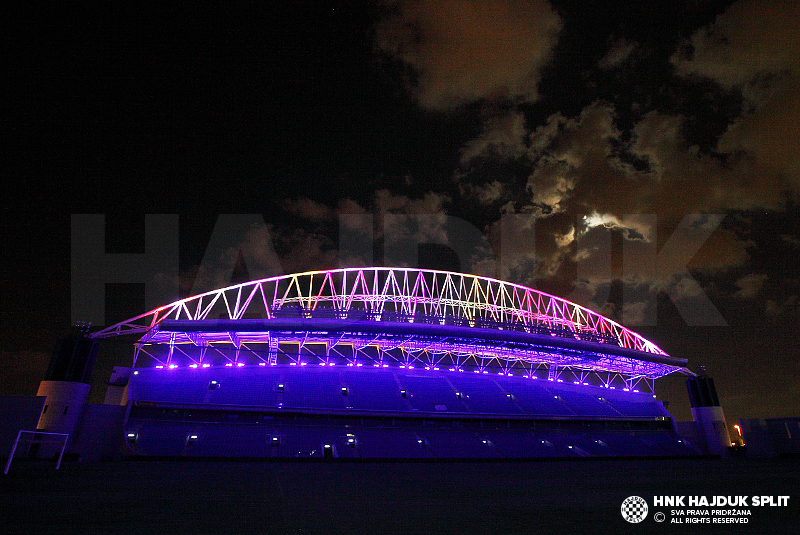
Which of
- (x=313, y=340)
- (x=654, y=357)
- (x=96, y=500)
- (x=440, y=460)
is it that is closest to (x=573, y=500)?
(x=96, y=500)

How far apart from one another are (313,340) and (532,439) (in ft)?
83.5

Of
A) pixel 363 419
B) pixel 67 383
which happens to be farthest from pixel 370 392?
pixel 67 383

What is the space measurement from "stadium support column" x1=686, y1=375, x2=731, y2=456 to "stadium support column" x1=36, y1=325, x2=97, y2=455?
227 ft

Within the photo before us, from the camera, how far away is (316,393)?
43688mm

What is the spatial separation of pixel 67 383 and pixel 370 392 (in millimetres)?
26589

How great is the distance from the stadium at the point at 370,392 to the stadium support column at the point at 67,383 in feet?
9.01

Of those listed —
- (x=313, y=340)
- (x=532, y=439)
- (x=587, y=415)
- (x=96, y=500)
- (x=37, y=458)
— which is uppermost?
(x=313, y=340)

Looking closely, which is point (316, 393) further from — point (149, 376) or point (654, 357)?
point (654, 357)

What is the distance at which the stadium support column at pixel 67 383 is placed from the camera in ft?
113

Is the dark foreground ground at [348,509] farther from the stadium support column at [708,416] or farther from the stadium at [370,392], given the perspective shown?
the stadium support column at [708,416]

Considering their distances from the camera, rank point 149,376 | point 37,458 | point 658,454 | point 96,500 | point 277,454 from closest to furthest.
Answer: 1. point 96,500
2. point 37,458
3. point 277,454
4. point 149,376
5. point 658,454

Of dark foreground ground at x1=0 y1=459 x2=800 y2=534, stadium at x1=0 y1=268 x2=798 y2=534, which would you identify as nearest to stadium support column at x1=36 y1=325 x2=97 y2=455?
stadium at x1=0 y1=268 x2=798 y2=534

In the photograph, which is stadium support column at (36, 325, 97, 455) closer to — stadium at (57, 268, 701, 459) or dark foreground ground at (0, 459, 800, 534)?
stadium at (57, 268, 701, 459)

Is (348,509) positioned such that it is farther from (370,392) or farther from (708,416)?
(708,416)
